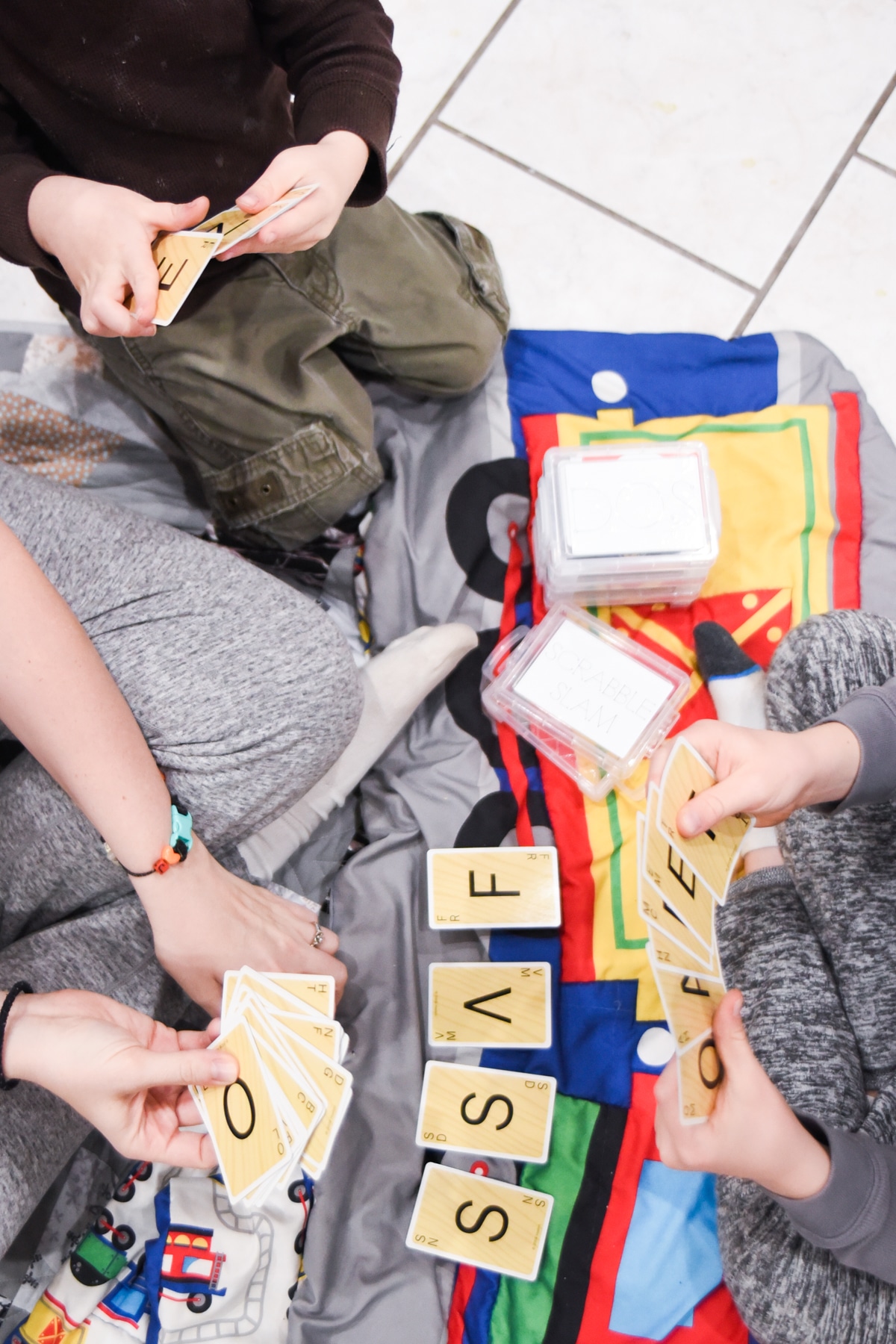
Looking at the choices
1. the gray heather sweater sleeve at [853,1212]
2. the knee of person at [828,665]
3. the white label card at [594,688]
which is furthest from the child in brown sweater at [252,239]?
the gray heather sweater sleeve at [853,1212]

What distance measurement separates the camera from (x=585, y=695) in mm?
1264

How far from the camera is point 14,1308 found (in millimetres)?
1083

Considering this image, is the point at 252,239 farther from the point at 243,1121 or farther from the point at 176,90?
the point at 243,1121

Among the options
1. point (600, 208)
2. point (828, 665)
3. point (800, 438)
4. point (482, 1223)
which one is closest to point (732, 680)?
Result: point (828, 665)

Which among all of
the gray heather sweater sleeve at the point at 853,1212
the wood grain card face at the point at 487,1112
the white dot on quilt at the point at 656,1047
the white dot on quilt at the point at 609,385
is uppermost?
the white dot on quilt at the point at 609,385

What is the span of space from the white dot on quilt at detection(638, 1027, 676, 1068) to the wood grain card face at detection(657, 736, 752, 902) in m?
0.31

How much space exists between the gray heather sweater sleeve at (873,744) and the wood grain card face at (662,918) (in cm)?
22

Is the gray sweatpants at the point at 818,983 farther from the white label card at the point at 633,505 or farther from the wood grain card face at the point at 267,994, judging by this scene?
the wood grain card face at the point at 267,994

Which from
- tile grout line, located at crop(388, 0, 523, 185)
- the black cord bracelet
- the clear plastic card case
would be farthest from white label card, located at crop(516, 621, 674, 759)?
tile grout line, located at crop(388, 0, 523, 185)

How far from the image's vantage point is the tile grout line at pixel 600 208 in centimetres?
151

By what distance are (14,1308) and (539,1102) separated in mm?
611

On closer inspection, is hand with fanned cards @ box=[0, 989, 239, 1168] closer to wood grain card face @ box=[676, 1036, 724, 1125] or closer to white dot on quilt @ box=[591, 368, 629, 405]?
wood grain card face @ box=[676, 1036, 724, 1125]

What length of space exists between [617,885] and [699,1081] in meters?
0.35

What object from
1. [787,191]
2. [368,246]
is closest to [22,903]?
[368,246]
